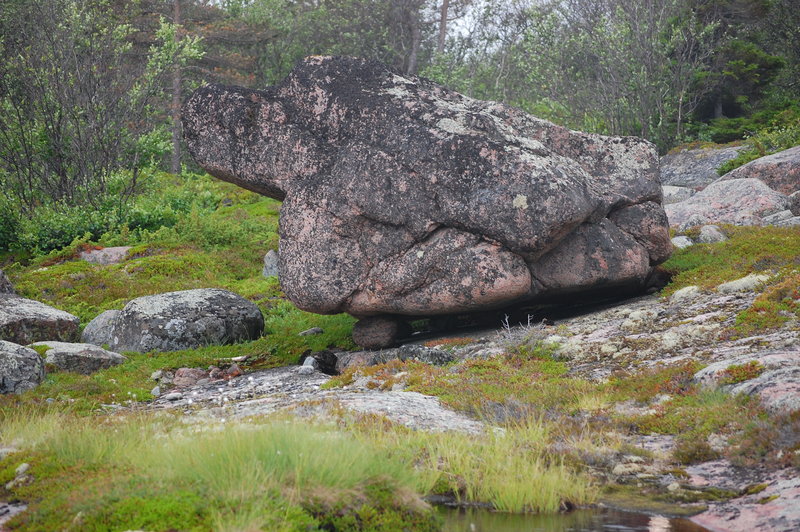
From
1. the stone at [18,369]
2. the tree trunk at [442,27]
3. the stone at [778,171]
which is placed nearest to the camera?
the stone at [18,369]

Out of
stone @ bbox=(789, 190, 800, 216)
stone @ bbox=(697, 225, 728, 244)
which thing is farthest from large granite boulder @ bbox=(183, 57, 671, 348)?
stone @ bbox=(789, 190, 800, 216)

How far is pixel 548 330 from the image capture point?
646 inches

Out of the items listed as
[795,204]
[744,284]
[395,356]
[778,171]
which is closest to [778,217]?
[795,204]

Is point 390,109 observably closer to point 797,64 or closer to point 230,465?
point 230,465

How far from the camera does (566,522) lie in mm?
8172

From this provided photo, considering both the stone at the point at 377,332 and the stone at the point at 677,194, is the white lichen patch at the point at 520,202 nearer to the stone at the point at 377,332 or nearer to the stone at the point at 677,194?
the stone at the point at 377,332

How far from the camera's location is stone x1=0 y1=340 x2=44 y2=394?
14.9 meters

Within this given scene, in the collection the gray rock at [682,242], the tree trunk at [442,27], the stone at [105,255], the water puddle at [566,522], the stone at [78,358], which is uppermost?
the tree trunk at [442,27]

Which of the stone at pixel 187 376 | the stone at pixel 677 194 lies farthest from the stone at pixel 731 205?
the stone at pixel 187 376

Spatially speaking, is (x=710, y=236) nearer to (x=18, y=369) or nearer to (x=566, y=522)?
(x=566, y=522)

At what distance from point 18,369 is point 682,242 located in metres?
16.7

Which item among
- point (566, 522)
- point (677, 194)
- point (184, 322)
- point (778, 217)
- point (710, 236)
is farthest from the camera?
point (677, 194)

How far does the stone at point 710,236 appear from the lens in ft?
72.3

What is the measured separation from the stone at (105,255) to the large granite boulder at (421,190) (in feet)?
34.8
